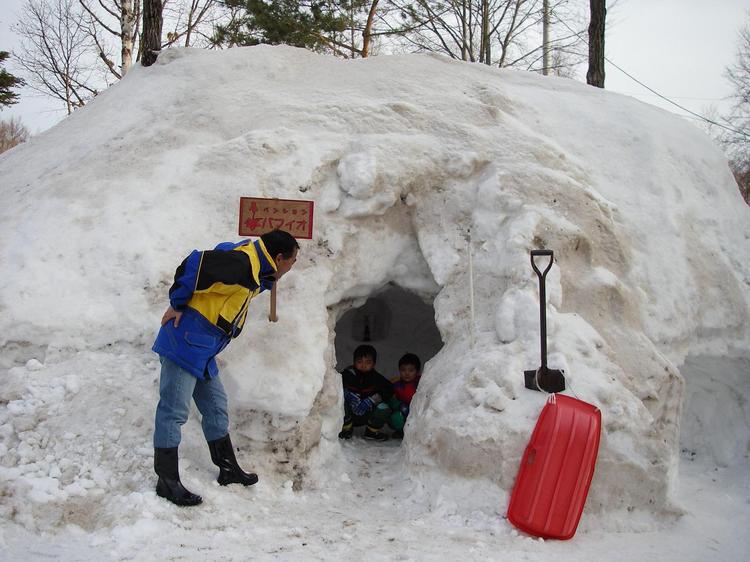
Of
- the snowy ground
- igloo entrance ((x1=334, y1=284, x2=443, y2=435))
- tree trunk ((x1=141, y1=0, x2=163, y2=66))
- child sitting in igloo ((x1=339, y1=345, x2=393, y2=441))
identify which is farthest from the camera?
tree trunk ((x1=141, y1=0, x2=163, y2=66))

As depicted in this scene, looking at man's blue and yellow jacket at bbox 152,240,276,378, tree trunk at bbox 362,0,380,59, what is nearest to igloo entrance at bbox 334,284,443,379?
man's blue and yellow jacket at bbox 152,240,276,378

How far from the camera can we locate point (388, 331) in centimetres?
667

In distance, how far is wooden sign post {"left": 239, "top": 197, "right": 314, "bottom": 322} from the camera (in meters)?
3.92

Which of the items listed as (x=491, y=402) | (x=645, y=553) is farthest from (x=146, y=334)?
(x=645, y=553)

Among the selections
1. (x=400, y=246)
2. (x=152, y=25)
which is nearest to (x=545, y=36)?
(x=152, y=25)

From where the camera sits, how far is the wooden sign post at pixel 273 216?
3918 millimetres

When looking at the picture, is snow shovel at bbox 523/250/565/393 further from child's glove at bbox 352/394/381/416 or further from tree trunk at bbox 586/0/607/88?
tree trunk at bbox 586/0/607/88

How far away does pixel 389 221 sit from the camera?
4.58 metres

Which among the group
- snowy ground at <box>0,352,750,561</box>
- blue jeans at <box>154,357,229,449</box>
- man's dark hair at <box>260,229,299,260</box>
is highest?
man's dark hair at <box>260,229,299,260</box>

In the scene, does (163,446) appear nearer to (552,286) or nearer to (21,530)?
(21,530)

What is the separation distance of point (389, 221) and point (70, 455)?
2608mm

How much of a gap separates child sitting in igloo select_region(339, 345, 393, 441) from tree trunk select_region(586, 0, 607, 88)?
241 inches

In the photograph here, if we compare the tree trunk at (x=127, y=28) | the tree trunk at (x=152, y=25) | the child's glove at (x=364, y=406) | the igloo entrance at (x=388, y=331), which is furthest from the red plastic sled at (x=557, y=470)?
Answer: the tree trunk at (x=127, y=28)

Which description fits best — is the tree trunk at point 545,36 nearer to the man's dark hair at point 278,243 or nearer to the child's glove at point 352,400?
the child's glove at point 352,400
